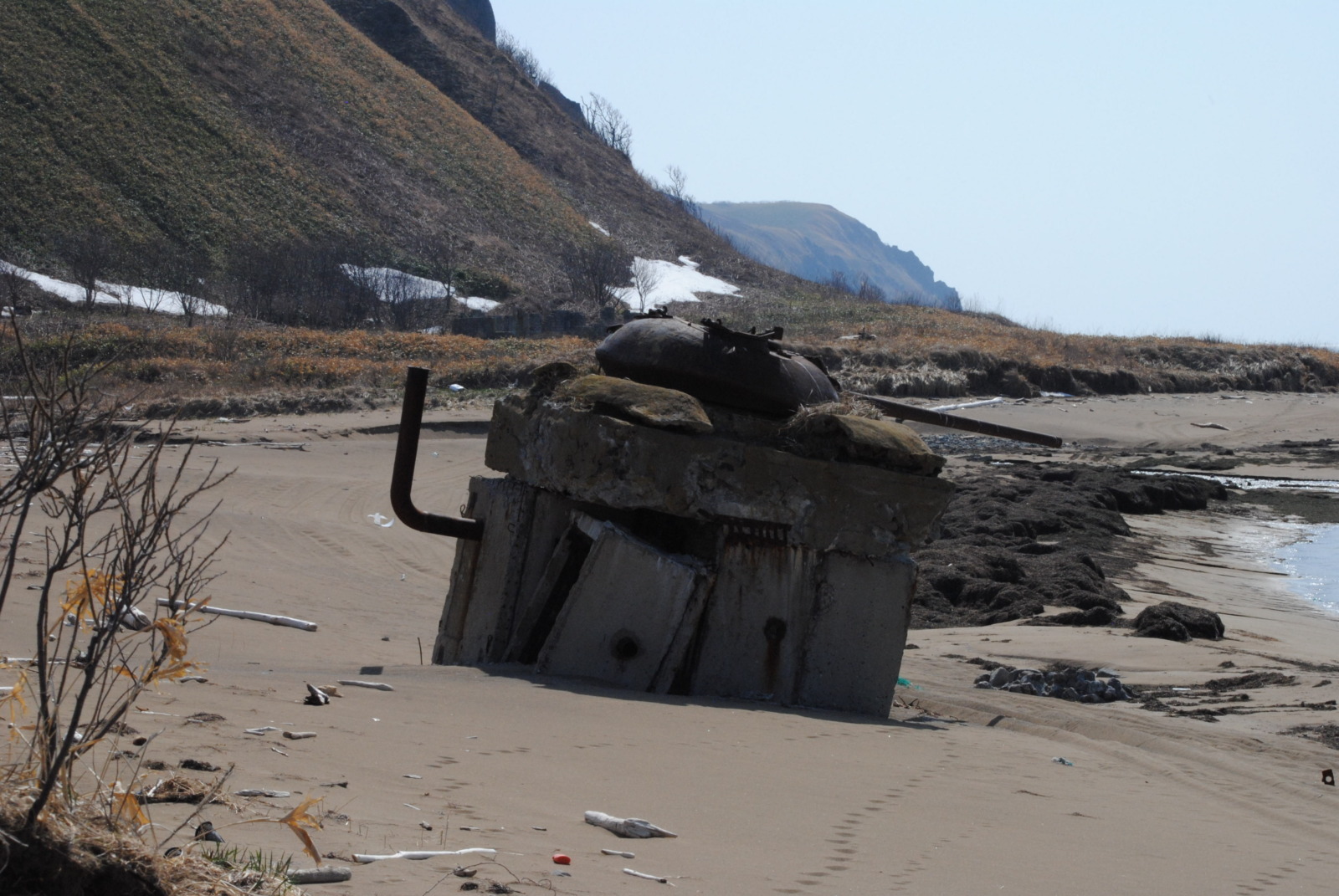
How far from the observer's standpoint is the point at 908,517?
620cm

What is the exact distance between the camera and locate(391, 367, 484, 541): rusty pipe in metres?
6.77

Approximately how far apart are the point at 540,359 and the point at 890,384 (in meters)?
8.56

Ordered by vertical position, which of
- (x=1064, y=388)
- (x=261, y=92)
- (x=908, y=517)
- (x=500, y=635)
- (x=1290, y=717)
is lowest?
(x=500, y=635)

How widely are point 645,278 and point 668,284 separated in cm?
512

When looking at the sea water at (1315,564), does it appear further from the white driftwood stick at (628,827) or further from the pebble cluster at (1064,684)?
the white driftwood stick at (628,827)

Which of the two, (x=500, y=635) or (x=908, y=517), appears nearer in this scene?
(x=908, y=517)

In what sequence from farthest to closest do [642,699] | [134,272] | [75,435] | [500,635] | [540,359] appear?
[134,272] < [540,359] < [500,635] < [642,699] < [75,435]

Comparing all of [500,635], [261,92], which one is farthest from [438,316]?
[500,635]

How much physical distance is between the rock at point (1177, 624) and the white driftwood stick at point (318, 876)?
22.6ft

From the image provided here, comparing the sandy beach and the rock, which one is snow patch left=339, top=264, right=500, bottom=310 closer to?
the sandy beach

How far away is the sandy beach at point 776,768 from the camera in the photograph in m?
3.06

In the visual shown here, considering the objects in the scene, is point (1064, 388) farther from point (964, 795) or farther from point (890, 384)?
point (964, 795)

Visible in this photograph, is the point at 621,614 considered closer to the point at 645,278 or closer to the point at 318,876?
the point at 318,876

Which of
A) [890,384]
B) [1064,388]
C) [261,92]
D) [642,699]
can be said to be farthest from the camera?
[261,92]
